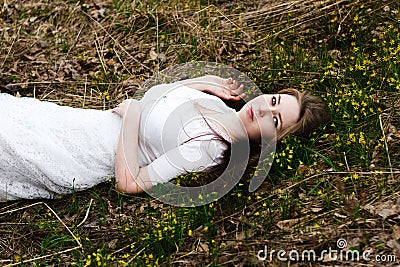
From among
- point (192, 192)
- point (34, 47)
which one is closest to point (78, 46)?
point (34, 47)

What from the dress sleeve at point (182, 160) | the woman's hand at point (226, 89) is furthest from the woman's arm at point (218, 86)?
the dress sleeve at point (182, 160)

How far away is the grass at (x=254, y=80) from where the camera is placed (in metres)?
3.30

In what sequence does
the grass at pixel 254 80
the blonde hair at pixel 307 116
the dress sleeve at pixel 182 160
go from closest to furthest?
the grass at pixel 254 80
the dress sleeve at pixel 182 160
the blonde hair at pixel 307 116

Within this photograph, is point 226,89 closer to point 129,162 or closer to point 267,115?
point 267,115

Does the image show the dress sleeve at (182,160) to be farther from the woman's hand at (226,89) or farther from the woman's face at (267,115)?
the woman's hand at (226,89)

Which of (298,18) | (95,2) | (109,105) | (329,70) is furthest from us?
(95,2)

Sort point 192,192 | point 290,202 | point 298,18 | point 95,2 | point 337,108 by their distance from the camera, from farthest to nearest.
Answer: point 95,2 < point 298,18 < point 337,108 < point 192,192 < point 290,202

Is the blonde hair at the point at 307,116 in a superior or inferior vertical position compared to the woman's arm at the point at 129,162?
superior

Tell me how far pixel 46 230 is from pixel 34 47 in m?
2.31

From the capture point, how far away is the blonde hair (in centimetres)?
390

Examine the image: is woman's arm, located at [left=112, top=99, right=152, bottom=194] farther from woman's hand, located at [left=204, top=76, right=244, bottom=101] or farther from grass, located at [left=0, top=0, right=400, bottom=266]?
woman's hand, located at [left=204, top=76, right=244, bottom=101]

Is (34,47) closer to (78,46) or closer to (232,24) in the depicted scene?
(78,46)

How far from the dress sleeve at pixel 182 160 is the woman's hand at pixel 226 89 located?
599 millimetres

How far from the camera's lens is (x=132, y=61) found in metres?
5.29
